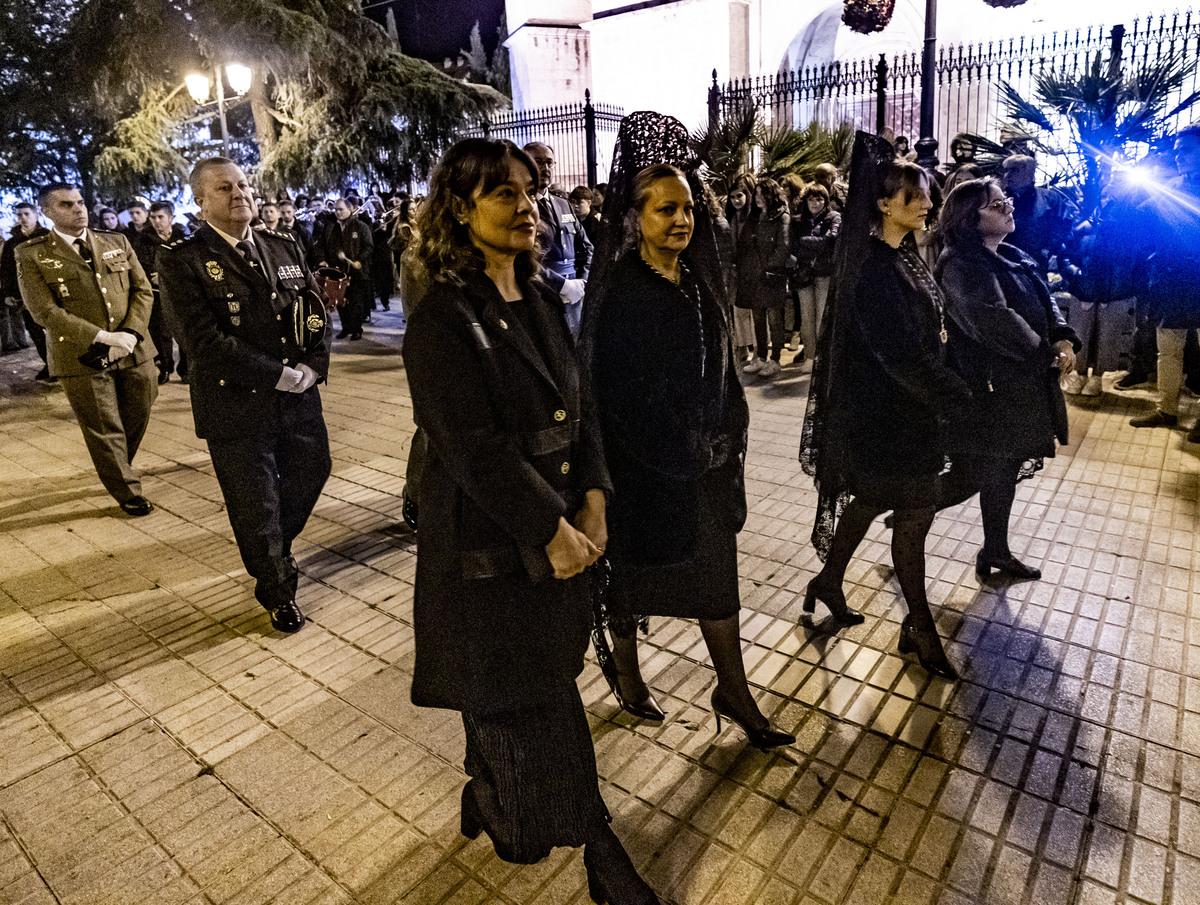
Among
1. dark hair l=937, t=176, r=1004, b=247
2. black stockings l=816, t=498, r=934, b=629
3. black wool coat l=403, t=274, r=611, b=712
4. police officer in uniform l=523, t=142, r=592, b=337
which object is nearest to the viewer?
black wool coat l=403, t=274, r=611, b=712

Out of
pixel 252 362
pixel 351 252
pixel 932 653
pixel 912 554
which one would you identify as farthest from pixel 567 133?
pixel 932 653

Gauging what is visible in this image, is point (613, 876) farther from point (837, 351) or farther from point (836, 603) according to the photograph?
point (837, 351)

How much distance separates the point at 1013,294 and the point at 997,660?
5.23 ft

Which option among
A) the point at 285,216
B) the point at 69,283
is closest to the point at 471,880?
the point at 69,283

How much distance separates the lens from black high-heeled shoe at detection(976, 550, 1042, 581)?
4102 mm

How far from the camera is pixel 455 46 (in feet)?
120

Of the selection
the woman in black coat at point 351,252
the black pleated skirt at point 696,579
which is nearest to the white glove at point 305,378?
the black pleated skirt at point 696,579

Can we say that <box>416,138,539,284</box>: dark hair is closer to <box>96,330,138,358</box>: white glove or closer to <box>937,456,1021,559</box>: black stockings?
<box>937,456,1021,559</box>: black stockings

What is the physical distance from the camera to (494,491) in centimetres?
195

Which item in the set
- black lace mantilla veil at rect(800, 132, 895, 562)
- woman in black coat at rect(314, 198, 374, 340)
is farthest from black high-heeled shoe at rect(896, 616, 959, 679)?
woman in black coat at rect(314, 198, 374, 340)

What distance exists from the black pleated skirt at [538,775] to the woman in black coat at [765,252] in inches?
281

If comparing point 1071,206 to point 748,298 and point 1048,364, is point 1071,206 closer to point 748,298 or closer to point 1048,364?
point 748,298

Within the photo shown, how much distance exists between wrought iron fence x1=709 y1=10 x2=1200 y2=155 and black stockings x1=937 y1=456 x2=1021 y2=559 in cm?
710

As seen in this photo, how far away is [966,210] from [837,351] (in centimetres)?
93
